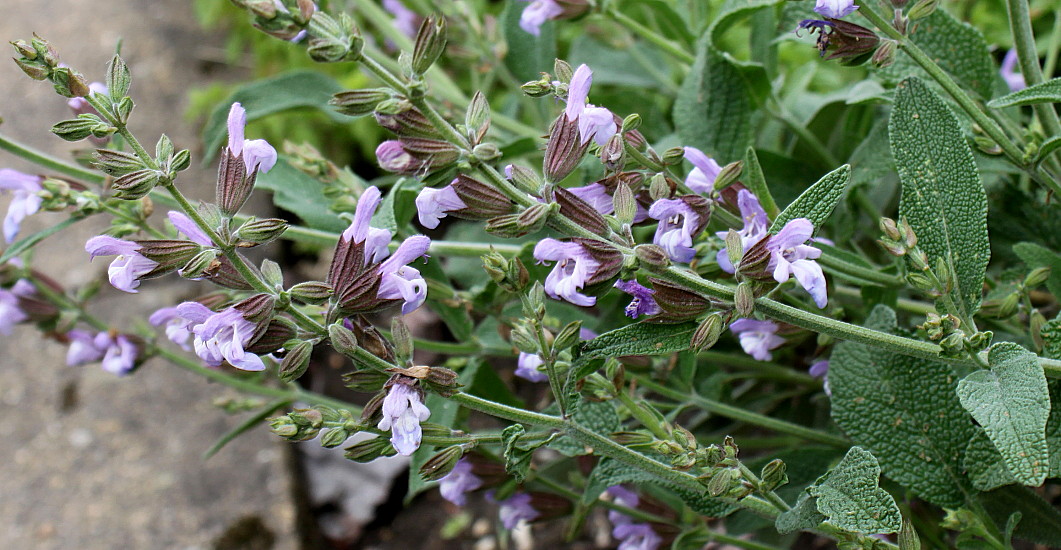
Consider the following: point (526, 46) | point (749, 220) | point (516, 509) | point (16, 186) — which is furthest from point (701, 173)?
point (16, 186)

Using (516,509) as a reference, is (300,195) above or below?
above

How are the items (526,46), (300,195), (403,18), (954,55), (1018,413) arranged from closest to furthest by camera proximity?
(1018,413), (954,55), (300,195), (526,46), (403,18)

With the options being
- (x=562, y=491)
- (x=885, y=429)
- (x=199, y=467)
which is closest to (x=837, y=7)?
(x=885, y=429)

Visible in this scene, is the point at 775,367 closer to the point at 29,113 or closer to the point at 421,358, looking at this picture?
the point at 421,358

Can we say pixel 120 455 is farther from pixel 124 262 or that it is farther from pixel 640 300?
pixel 640 300

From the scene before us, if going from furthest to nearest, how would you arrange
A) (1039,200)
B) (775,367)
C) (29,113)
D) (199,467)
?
1. (29,113)
2. (199,467)
3. (775,367)
4. (1039,200)

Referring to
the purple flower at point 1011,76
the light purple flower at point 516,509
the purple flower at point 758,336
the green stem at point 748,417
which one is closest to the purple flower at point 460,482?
the light purple flower at point 516,509
